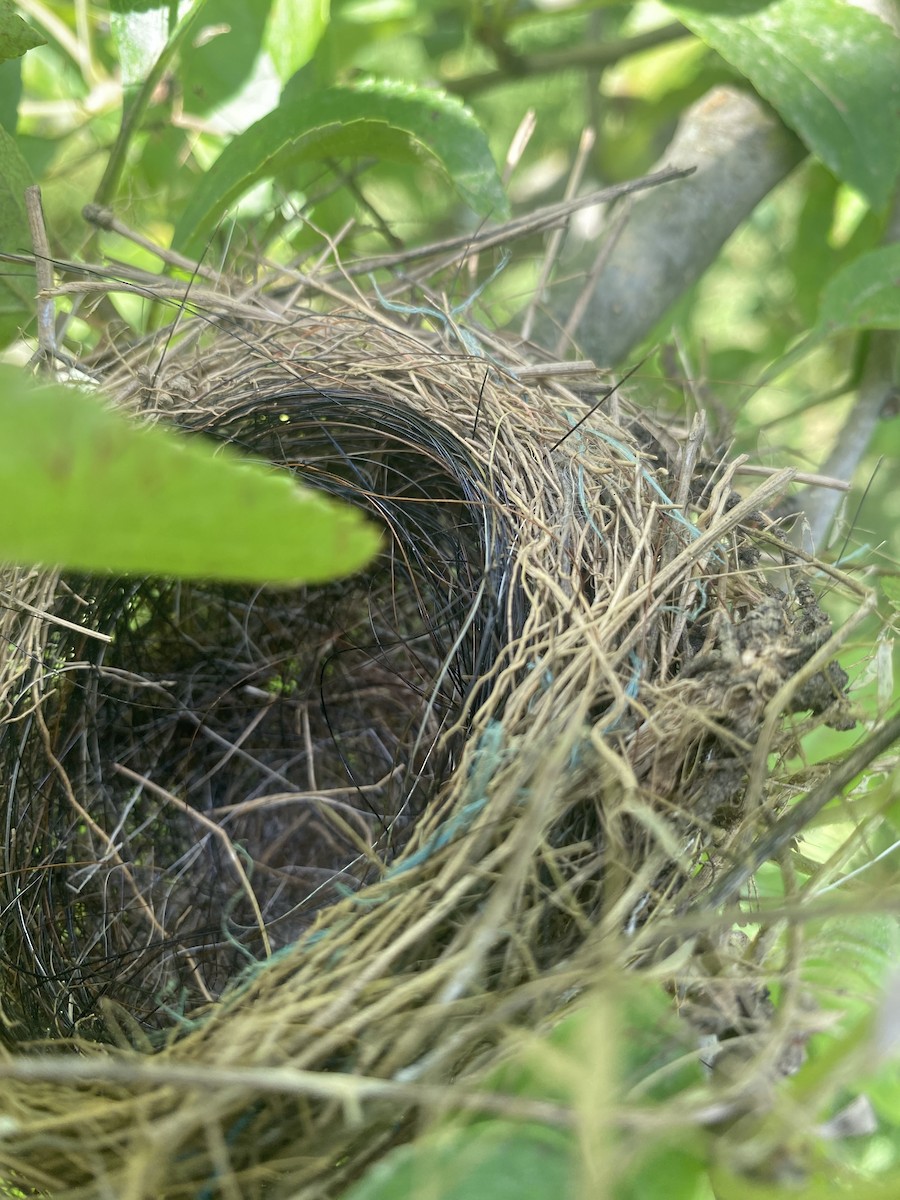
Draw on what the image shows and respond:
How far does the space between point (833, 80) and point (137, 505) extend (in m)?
0.84

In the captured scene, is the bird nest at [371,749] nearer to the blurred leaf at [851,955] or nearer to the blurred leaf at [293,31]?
the blurred leaf at [851,955]

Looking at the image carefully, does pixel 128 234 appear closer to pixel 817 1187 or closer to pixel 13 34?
pixel 13 34

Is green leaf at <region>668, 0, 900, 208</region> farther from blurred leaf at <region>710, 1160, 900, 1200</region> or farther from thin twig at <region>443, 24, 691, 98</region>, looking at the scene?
blurred leaf at <region>710, 1160, 900, 1200</region>

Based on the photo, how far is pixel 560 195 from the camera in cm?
136

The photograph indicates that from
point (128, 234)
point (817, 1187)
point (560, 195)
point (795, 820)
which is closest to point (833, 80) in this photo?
point (560, 195)

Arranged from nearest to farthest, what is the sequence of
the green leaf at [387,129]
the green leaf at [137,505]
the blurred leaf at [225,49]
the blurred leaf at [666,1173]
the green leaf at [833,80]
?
the green leaf at [137,505] → the blurred leaf at [666,1173] → the green leaf at [387,129] → the green leaf at [833,80] → the blurred leaf at [225,49]

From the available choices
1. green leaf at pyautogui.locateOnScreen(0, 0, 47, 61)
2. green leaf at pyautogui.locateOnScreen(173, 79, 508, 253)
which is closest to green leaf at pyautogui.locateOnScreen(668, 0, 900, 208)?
green leaf at pyautogui.locateOnScreen(173, 79, 508, 253)

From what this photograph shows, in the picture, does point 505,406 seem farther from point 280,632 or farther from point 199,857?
point 199,857

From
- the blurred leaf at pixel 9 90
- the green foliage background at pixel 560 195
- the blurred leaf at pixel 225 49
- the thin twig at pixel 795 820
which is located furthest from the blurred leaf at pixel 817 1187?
the blurred leaf at pixel 225 49

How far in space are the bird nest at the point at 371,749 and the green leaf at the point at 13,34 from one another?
216mm

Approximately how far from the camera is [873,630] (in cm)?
69

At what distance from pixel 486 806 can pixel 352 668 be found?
0.44 metres

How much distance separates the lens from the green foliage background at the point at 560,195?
38cm

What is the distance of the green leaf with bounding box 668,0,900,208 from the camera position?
2.79 feet
